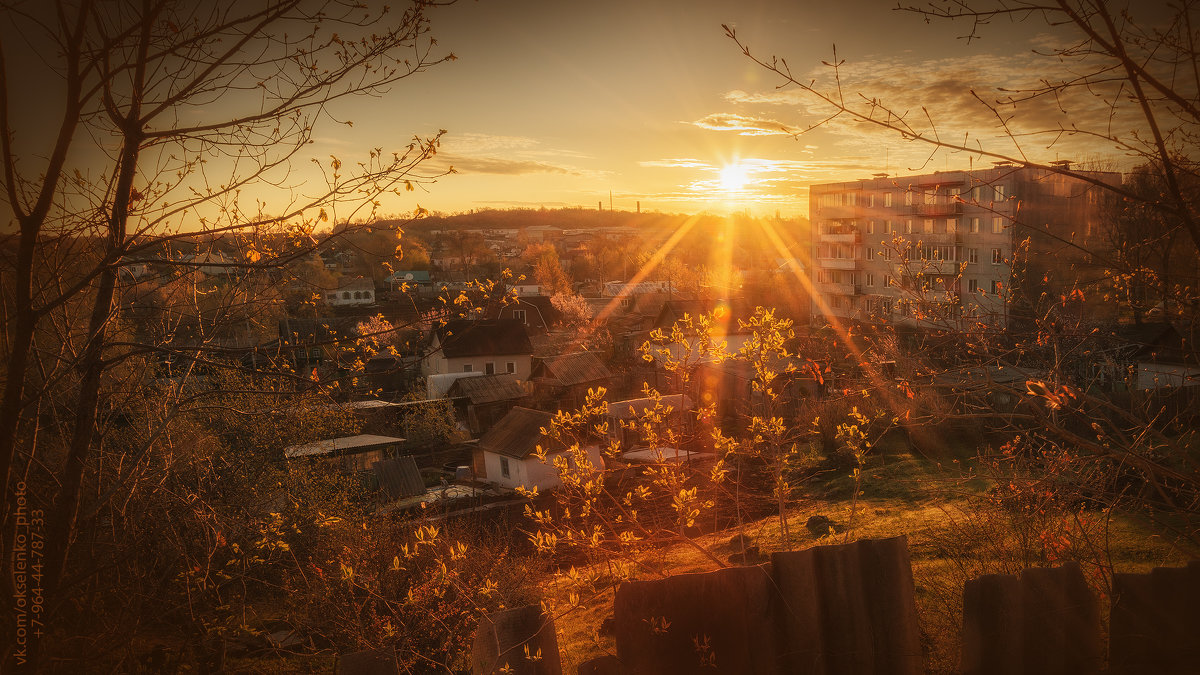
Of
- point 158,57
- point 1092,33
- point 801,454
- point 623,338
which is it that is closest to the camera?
point 1092,33

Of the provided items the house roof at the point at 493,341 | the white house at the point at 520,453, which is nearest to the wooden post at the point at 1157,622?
the white house at the point at 520,453

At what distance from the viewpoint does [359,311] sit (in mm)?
52438

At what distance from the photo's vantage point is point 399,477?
19.1 metres

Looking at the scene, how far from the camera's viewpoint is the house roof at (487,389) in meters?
29.5

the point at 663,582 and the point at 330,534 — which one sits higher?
the point at 663,582

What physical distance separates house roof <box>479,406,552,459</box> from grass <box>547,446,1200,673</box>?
292 inches

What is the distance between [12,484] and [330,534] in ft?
25.7

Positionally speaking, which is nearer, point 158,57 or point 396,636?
point 158,57

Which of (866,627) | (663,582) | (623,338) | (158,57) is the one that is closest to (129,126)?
(158,57)

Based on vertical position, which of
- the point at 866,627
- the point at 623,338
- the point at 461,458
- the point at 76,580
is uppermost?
the point at 76,580

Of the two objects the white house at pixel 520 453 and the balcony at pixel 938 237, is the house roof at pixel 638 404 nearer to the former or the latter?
the white house at pixel 520 453

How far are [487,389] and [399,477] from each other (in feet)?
36.5

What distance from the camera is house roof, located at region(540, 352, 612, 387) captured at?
30.3 meters

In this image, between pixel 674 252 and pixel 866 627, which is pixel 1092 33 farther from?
pixel 674 252
